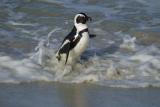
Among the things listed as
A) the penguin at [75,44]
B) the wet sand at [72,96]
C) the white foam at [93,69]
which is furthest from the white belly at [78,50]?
the wet sand at [72,96]

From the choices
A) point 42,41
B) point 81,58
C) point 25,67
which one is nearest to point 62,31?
point 42,41

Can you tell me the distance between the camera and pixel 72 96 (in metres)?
6.26

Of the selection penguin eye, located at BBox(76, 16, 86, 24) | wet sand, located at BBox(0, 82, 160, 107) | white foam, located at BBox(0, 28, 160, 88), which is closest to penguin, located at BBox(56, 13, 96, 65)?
penguin eye, located at BBox(76, 16, 86, 24)

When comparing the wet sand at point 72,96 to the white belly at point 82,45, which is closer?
the wet sand at point 72,96

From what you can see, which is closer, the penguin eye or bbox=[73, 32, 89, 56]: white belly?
bbox=[73, 32, 89, 56]: white belly

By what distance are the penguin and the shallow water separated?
15 cm

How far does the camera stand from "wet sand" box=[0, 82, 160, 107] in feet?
19.5

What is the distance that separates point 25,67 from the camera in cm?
724

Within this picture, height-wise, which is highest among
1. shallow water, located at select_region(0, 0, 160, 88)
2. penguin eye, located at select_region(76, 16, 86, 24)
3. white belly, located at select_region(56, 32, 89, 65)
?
penguin eye, located at select_region(76, 16, 86, 24)

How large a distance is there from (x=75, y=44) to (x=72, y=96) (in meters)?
1.50

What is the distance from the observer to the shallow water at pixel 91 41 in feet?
23.2

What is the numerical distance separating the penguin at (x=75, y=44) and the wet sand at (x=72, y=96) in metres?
0.90

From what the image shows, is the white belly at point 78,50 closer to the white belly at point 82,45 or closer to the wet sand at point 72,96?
the white belly at point 82,45

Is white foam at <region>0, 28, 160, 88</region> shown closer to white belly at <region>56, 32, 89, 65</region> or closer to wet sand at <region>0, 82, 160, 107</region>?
white belly at <region>56, 32, 89, 65</region>
